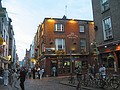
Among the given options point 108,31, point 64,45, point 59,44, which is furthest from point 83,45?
point 108,31

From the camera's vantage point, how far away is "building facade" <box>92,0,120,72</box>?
18328mm

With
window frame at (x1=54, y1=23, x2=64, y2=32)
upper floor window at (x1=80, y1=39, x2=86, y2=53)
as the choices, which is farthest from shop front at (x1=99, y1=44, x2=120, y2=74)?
window frame at (x1=54, y1=23, x2=64, y2=32)

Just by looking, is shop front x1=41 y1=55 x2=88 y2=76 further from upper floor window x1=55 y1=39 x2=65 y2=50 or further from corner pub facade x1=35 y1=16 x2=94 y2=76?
upper floor window x1=55 y1=39 x2=65 y2=50

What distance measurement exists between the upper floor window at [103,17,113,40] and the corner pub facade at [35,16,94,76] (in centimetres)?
1256

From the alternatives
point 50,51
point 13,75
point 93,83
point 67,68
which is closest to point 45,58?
point 50,51

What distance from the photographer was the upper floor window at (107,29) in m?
19.7

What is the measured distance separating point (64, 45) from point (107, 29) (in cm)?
1556

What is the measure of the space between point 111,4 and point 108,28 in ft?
8.16

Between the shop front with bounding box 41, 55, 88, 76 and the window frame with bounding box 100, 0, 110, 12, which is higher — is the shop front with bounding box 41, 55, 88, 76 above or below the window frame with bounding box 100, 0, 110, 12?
below

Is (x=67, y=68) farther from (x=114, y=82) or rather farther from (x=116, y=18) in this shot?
(x=114, y=82)

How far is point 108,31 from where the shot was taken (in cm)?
2000

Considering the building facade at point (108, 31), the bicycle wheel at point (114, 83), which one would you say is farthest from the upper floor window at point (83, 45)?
the bicycle wheel at point (114, 83)

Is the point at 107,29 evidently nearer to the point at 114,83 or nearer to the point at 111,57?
the point at 111,57

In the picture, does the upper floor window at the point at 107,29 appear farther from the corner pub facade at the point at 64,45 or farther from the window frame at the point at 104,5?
the corner pub facade at the point at 64,45
